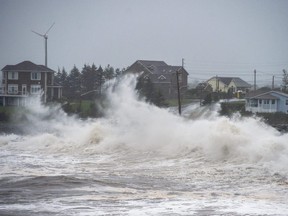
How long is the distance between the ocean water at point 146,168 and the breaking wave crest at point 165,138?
62mm

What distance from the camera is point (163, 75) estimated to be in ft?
286

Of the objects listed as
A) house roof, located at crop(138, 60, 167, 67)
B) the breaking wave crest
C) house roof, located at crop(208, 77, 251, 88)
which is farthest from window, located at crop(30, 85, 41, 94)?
house roof, located at crop(208, 77, 251, 88)

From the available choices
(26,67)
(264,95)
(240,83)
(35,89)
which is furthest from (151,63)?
(240,83)

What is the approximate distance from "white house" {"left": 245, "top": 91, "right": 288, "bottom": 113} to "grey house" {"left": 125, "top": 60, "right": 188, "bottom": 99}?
15.5 meters

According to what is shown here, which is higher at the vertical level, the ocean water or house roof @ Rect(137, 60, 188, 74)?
house roof @ Rect(137, 60, 188, 74)

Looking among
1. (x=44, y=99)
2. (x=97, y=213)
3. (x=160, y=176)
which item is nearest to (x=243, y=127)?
(x=160, y=176)

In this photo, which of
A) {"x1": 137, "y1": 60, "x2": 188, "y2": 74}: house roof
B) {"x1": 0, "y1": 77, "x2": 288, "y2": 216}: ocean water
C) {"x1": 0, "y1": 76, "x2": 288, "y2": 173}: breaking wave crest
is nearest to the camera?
{"x1": 0, "y1": 77, "x2": 288, "y2": 216}: ocean water

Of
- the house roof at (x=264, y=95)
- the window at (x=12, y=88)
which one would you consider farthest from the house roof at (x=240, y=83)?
the window at (x=12, y=88)

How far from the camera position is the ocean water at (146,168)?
14.7m

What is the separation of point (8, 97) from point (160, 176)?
6041cm

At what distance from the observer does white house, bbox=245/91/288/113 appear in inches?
2800

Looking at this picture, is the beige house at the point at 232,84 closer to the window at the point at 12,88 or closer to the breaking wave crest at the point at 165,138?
the window at the point at 12,88

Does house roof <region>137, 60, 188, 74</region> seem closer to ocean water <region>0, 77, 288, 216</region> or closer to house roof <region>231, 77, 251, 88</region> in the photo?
house roof <region>231, 77, 251, 88</region>

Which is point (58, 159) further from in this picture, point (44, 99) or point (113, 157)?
point (44, 99)
